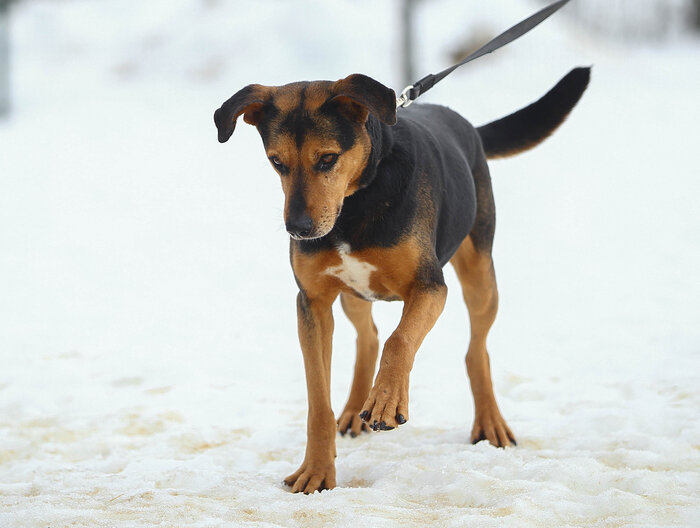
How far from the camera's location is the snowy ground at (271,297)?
397 cm

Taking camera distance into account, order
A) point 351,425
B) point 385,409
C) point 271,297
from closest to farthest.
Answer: point 385,409 → point 351,425 → point 271,297

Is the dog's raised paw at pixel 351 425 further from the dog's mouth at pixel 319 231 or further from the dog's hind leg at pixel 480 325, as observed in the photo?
the dog's mouth at pixel 319 231

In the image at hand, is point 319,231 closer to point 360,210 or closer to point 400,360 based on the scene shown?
point 360,210

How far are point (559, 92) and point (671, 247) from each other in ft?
19.3

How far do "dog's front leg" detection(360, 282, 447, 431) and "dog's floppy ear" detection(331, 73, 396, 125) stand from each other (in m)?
0.83

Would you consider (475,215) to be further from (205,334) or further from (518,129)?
(205,334)

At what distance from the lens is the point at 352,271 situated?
400 centimetres

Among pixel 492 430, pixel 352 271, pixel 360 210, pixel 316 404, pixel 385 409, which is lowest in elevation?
pixel 492 430

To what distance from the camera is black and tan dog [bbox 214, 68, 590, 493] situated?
142 inches

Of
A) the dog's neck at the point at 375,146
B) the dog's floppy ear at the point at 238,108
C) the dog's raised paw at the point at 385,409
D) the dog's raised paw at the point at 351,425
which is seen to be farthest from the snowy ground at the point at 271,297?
the dog's floppy ear at the point at 238,108

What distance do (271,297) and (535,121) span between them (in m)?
4.64

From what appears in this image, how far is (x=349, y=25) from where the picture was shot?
60.8 ft

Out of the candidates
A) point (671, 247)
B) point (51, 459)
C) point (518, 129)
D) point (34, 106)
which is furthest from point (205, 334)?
point (34, 106)

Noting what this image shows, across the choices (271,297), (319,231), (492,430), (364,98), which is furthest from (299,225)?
(271,297)
